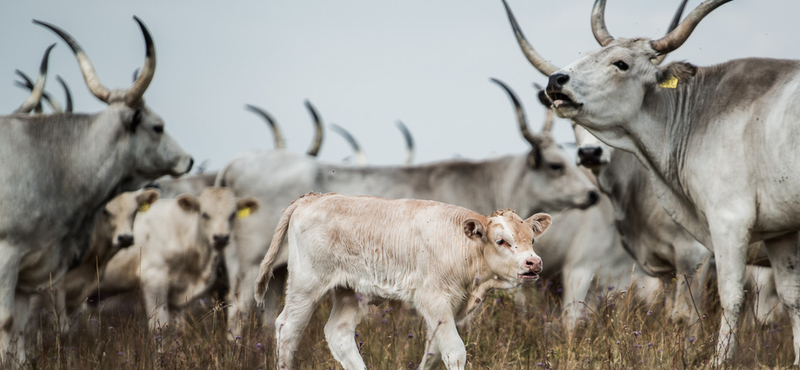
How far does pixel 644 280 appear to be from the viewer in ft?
31.8

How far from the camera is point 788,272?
19.6 feet

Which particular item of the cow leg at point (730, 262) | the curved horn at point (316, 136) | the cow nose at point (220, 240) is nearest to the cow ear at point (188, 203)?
the cow nose at point (220, 240)

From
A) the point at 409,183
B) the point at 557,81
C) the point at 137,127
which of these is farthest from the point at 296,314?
the point at 409,183

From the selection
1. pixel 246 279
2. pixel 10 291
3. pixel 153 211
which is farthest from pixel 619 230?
pixel 10 291

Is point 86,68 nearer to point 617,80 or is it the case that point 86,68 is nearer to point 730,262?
point 617,80

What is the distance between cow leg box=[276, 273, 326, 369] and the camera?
5160 millimetres

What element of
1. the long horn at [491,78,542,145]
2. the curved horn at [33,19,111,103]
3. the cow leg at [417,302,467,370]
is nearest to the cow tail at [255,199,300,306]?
the cow leg at [417,302,467,370]

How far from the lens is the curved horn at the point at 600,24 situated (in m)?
6.77

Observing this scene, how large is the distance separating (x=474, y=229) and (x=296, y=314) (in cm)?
124

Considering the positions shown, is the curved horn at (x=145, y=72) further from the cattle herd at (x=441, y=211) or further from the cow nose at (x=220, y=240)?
the cow nose at (x=220, y=240)

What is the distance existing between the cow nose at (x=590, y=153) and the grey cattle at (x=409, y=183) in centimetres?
132

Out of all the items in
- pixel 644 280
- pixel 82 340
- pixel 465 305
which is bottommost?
pixel 644 280

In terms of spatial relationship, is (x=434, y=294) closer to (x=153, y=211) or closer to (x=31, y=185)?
(x=31, y=185)

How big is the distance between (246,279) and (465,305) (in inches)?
178
